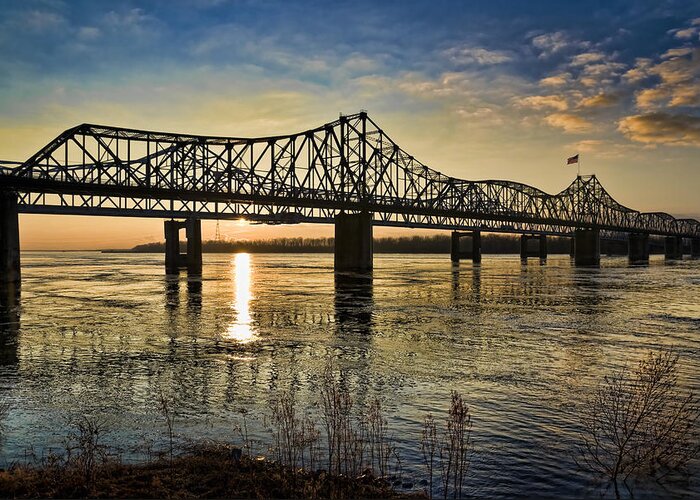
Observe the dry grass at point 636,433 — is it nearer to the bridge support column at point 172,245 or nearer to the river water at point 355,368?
the river water at point 355,368

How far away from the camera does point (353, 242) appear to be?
97.5 m

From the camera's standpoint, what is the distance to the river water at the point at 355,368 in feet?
31.7

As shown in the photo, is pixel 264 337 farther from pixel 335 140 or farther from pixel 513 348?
pixel 335 140

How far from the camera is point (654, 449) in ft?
28.8

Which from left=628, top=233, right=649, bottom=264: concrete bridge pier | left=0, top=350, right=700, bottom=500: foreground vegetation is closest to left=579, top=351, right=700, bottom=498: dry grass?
left=0, top=350, right=700, bottom=500: foreground vegetation

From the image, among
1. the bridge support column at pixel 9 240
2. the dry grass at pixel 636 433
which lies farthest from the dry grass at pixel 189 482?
the bridge support column at pixel 9 240

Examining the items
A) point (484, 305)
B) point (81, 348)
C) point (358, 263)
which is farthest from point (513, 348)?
point (358, 263)

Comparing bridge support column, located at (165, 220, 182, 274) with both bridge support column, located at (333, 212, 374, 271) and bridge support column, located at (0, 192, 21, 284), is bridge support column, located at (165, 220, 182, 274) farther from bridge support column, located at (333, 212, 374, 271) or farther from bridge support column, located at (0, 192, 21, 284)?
bridge support column, located at (0, 192, 21, 284)

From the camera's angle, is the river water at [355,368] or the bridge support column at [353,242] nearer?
the river water at [355,368]

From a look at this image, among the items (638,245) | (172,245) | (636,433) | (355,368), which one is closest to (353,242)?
(172,245)

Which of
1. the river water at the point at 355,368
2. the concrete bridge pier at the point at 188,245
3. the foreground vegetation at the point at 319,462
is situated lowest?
the river water at the point at 355,368

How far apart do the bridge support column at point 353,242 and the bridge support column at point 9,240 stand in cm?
4740

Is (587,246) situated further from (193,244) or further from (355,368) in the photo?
(355,368)

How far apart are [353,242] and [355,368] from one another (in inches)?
3203
